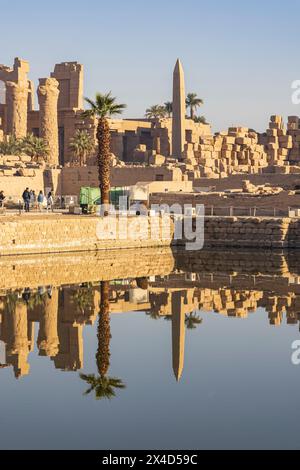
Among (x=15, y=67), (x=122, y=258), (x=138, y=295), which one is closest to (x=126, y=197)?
(x=122, y=258)

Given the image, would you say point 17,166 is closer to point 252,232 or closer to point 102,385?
point 252,232

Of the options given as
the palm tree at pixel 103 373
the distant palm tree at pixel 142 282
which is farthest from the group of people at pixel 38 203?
the palm tree at pixel 103 373

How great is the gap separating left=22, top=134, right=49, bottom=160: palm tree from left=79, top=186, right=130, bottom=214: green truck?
1732cm

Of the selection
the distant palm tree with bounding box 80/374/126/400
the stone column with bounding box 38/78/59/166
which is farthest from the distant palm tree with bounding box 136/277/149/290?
the stone column with bounding box 38/78/59/166

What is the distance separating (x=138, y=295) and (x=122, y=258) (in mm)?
7901

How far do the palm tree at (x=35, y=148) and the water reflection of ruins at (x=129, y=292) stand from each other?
25.7m

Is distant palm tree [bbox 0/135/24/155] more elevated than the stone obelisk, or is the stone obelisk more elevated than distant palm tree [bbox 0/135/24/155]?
the stone obelisk

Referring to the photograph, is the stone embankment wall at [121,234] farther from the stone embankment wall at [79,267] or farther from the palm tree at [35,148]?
the palm tree at [35,148]

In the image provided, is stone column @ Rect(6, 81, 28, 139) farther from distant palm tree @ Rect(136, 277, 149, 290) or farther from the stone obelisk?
distant palm tree @ Rect(136, 277, 149, 290)

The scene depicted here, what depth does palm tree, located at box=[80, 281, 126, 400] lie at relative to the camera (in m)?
14.0

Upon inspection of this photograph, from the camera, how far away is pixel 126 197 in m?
39.5

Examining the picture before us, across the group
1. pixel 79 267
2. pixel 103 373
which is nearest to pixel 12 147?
pixel 79 267
